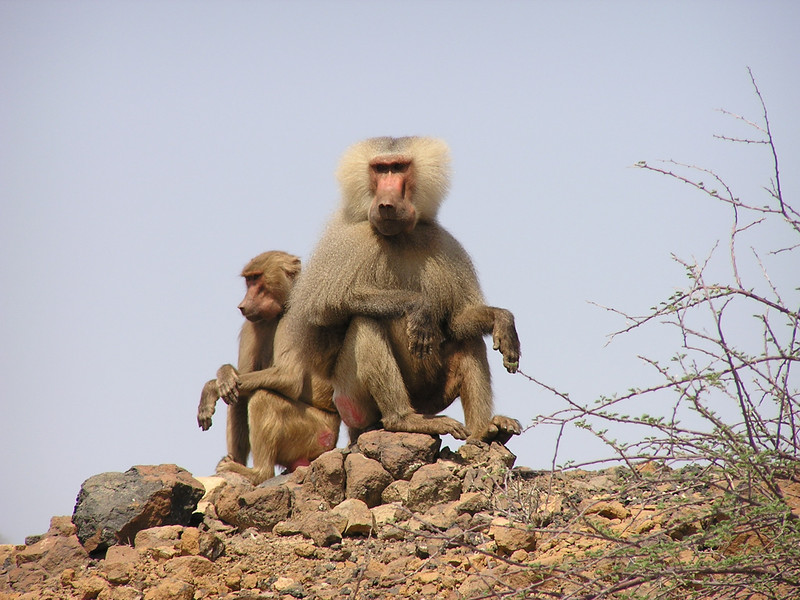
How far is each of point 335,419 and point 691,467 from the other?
3472mm

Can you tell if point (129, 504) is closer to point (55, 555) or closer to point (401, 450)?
point (55, 555)

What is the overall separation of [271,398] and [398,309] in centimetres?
144

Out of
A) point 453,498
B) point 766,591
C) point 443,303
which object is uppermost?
point 443,303

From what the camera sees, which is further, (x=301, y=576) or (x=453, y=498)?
(x=453, y=498)

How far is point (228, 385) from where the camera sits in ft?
24.5

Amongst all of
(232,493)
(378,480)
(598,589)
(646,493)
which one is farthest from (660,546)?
(232,493)

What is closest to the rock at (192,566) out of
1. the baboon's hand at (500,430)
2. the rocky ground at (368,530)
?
the rocky ground at (368,530)

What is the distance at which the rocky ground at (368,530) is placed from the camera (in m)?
4.83

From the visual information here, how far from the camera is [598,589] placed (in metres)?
4.32

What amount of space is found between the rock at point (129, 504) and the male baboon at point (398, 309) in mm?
1384

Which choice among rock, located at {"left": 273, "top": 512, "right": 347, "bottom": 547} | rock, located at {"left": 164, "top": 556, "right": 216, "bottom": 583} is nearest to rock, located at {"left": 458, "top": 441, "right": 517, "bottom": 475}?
rock, located at {"left": 273, "top": 512, "right": 347, "bottom": 547}

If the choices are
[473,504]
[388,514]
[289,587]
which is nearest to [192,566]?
[289,587]

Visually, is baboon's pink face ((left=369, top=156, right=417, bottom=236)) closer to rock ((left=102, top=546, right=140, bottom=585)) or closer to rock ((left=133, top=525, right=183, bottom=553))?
rock ((left=133, top=525, right=183, bottom=553))

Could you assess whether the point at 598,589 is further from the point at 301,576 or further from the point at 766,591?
the point at 301,576
